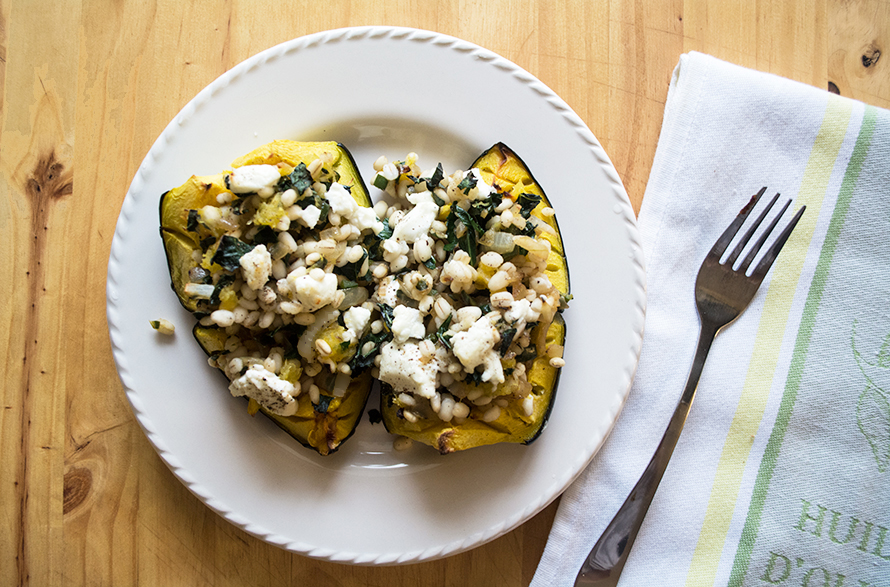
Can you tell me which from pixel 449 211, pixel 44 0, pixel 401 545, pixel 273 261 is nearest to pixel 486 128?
pixel 449 211

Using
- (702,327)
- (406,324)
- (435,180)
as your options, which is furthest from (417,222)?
(702,327)

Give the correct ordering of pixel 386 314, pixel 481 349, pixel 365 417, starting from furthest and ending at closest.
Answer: pixel 365 417 < pixel 386 314 < pixel 481 349

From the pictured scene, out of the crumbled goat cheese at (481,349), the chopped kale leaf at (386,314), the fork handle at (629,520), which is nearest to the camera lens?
the crumbled goat cheese at (481,349)

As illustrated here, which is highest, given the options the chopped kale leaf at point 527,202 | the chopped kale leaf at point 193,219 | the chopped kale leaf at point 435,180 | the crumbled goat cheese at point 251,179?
the crumbled goat cheese at point 251,179

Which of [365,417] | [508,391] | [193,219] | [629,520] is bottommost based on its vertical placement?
[629,520]

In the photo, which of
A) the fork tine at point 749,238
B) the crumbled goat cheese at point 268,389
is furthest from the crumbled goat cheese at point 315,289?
the fork tine at point 749,238

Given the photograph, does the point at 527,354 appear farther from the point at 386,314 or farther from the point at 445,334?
the point at 386,314

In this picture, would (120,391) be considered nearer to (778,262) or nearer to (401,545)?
(401,545)

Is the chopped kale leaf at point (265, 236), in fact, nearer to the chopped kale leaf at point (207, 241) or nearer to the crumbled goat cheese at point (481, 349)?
the chopped kale leaf at point (207, 241)

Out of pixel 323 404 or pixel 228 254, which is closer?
pixel 228 254
